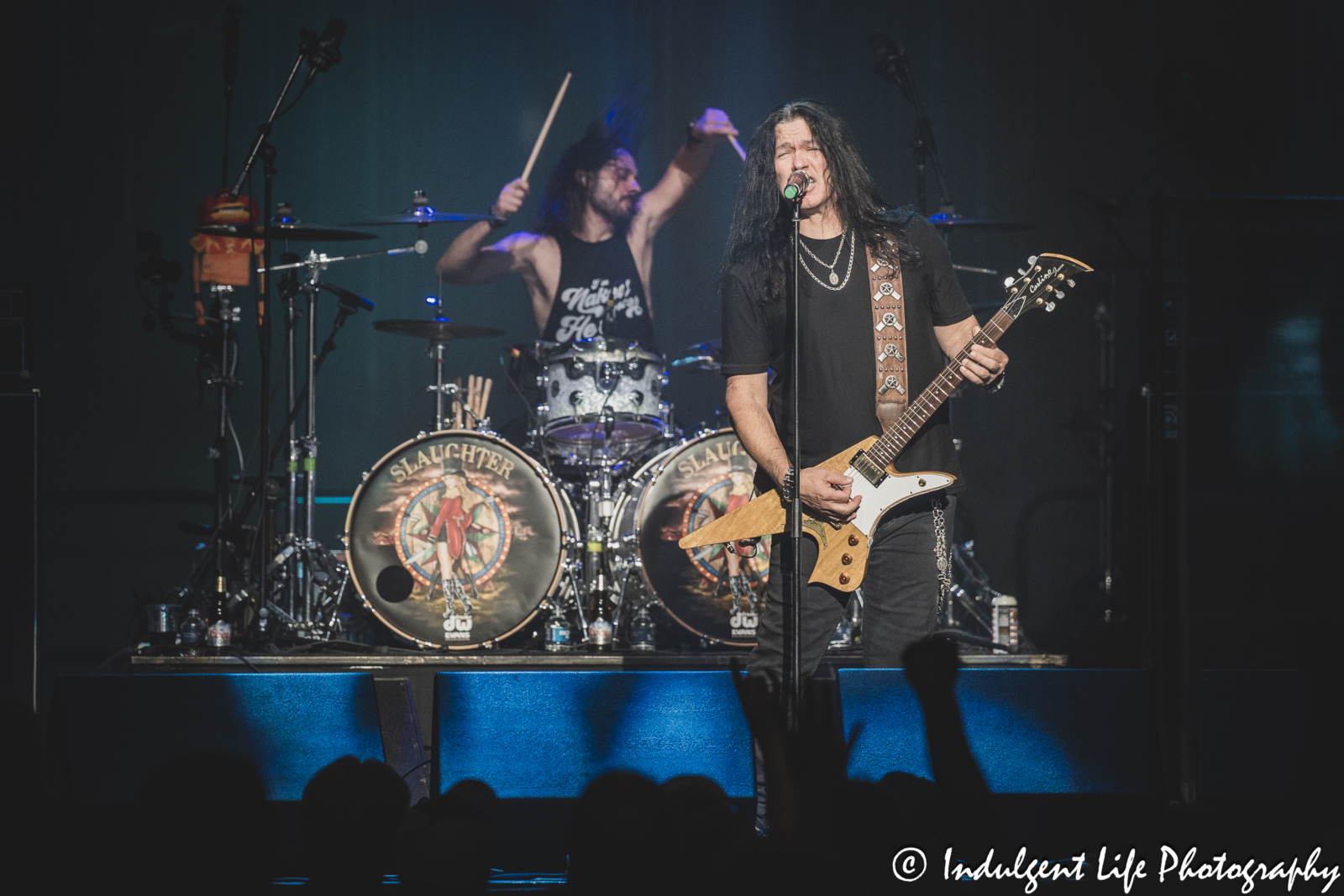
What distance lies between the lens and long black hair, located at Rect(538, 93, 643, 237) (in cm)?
766

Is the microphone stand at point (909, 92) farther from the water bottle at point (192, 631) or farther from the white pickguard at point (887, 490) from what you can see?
the water bottle at point (192, 631)

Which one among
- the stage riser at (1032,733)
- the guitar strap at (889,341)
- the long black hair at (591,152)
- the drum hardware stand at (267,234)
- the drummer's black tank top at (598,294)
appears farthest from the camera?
the long black hair at (591,152)

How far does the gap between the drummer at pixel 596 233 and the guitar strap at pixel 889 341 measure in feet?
14.4

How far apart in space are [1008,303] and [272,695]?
211cm

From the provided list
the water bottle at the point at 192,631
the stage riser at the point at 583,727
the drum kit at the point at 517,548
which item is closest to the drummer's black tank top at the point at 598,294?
the drum kit at the point at 517,548

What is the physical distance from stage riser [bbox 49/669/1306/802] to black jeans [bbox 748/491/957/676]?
32 centimetres

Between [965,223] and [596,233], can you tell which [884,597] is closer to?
[965,223]

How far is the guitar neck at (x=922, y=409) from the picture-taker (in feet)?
10.0

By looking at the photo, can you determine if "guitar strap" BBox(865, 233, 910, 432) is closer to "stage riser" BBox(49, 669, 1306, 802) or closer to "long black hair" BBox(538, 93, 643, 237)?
"stage riser" BBox(49, 669, 1306, 802)

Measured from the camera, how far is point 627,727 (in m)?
2.74

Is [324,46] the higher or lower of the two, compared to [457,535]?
higher

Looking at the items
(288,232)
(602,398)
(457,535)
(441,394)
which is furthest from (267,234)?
(602,398)

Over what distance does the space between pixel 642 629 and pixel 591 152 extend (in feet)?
10.7

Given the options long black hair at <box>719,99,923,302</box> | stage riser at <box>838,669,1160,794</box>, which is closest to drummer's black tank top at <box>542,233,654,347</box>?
long black hair at <box>719,99,923,302</box>
